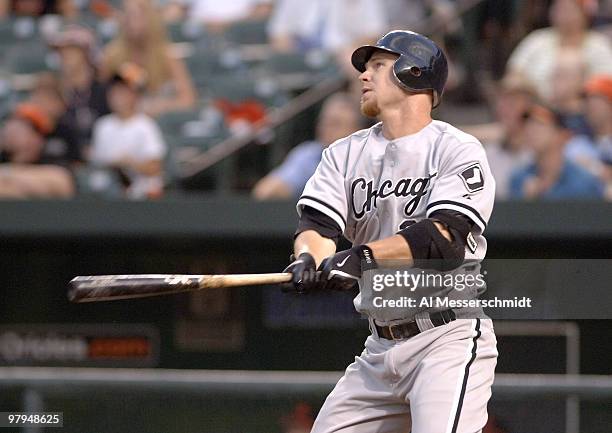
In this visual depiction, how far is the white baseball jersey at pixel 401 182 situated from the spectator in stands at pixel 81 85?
3959 millimetres

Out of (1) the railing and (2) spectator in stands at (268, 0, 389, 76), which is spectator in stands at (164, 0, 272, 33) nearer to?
(2) spectator in stands at (268, 0, 389, 76)

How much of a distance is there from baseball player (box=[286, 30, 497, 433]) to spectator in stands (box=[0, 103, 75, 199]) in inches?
130

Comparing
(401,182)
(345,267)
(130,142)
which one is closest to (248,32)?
(130,142)

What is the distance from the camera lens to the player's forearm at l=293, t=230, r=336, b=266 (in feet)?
12.7

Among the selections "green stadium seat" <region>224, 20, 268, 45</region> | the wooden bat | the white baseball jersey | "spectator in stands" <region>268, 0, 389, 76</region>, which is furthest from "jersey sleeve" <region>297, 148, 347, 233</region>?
"green stadium seat" <region>224, 20, 268, 45</region>

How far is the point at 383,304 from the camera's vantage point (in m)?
3.87

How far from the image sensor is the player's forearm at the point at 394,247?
12.0ft

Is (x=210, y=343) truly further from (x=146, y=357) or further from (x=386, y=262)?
(x=386, y=262)

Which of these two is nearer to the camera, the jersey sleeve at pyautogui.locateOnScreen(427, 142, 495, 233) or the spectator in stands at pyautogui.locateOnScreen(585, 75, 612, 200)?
the jersey sleeve at pyautogui.locateOnScreen(427, 142, 495, 233)

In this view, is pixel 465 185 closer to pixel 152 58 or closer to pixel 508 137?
pixel 508 137

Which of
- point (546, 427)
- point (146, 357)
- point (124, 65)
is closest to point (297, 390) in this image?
point (546, 427)

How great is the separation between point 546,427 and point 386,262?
5.46ft

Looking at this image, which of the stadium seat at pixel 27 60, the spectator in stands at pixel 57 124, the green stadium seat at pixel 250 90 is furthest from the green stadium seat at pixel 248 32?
the spectator in stands at pixel 57 124

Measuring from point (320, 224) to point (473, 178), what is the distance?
51cm
